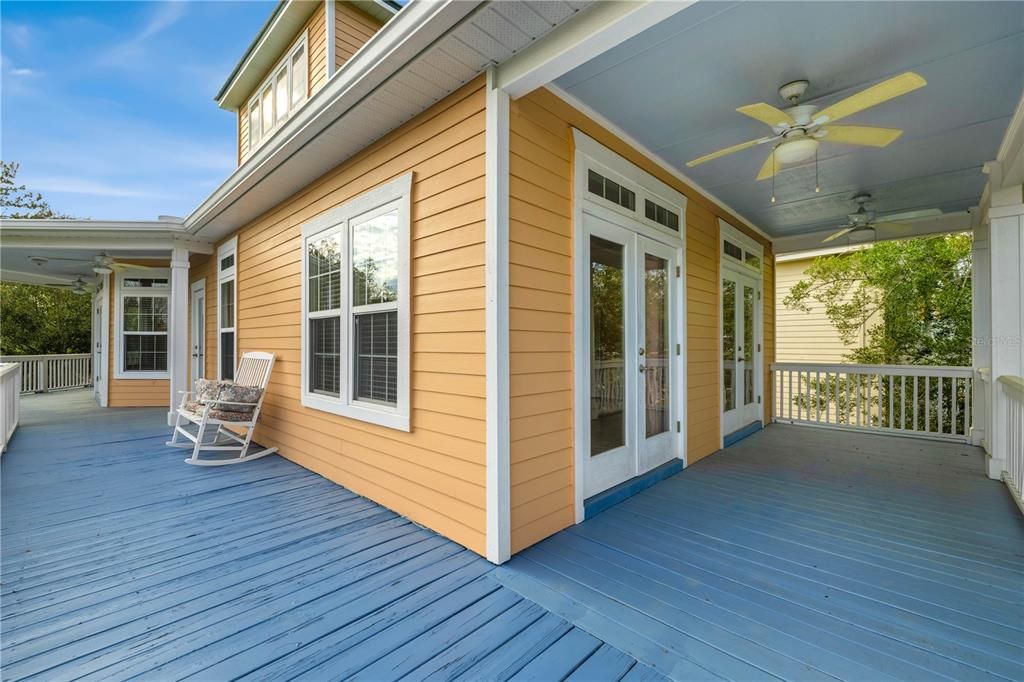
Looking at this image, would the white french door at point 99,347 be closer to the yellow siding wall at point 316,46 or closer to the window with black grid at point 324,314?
the yellow siding wall at point 316,46

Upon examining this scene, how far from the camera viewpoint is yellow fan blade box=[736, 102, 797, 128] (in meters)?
2.30

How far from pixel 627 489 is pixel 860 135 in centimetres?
271

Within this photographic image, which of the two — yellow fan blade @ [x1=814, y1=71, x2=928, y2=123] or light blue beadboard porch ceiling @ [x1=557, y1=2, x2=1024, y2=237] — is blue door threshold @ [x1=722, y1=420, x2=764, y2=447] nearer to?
light blue beadboard porch ceiling @ [x1=557, y1=2, x2=1024, y2=237]

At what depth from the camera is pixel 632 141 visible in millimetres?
3371

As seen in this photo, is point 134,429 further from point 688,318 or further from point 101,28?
point 101,28

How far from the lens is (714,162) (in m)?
3.80

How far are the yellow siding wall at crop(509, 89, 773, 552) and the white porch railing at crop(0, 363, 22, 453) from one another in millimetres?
5402

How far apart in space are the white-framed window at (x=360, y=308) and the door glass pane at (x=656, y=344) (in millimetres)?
1915

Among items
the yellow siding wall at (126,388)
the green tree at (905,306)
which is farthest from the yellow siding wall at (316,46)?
the green tree at (905,306)

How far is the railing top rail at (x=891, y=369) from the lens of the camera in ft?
17.0

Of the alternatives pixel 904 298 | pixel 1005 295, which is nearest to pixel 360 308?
pixel 1005 295

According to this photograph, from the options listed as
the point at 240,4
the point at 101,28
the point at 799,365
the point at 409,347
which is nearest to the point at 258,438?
the point at 409,347

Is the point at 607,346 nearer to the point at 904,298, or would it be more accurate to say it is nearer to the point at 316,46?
the point at 316,46

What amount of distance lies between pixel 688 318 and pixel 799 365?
126 inches
